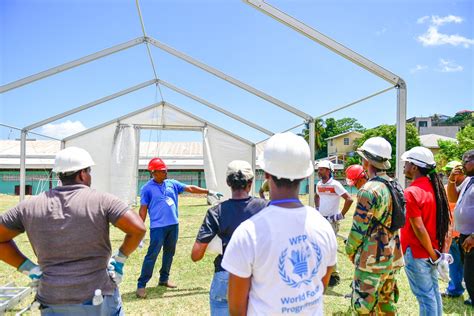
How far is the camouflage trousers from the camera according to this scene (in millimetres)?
2680

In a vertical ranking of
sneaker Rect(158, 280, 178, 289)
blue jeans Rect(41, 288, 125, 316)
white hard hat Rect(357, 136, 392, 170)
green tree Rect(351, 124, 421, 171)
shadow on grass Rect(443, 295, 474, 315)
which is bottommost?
sneaker Rect(158, 280, 178, 289)

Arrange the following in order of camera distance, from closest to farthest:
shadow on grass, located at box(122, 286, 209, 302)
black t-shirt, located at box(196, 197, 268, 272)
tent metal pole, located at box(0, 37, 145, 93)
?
1. black t-shirt, located at box(196, 197, 268, 272)
2. shadow on grass, located at box(122, 286, 209, 302)
3. tent metal pole, located at box(0, 37, 145, 93)

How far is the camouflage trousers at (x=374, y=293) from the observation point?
8.79 ft

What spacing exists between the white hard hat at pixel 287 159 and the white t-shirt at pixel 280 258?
154 mm

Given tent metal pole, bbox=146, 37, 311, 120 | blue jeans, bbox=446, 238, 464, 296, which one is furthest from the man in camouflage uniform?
tent metal pole, bbox=146, 37, 311, 120

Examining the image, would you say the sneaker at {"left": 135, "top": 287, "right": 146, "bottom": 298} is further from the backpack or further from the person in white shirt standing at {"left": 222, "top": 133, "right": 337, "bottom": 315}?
the person in white shirt standing at {"left": 222, "top": 133, "right": 337, "bottom": 315}

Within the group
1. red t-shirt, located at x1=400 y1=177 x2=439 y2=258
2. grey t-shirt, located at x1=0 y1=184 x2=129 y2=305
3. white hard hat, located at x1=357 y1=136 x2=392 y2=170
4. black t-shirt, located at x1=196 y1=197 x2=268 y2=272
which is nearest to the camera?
grey t-shirt, located at x1=0 y1=184 x2=129 y2=305

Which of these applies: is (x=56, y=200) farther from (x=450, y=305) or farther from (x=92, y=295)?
(x=450, y=305)

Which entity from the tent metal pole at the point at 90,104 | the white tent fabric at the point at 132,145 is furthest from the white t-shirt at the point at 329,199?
the white tent fabric at the point at 132,145

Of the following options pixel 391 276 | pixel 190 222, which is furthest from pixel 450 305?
pixel 190 222

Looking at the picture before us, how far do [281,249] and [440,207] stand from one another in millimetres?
2274

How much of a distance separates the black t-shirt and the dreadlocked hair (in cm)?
172

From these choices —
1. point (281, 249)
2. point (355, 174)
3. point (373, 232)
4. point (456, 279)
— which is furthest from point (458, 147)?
point (281, 249)

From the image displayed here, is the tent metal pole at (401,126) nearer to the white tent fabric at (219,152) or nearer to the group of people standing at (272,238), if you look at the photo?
the group of people standing at (272,238)
